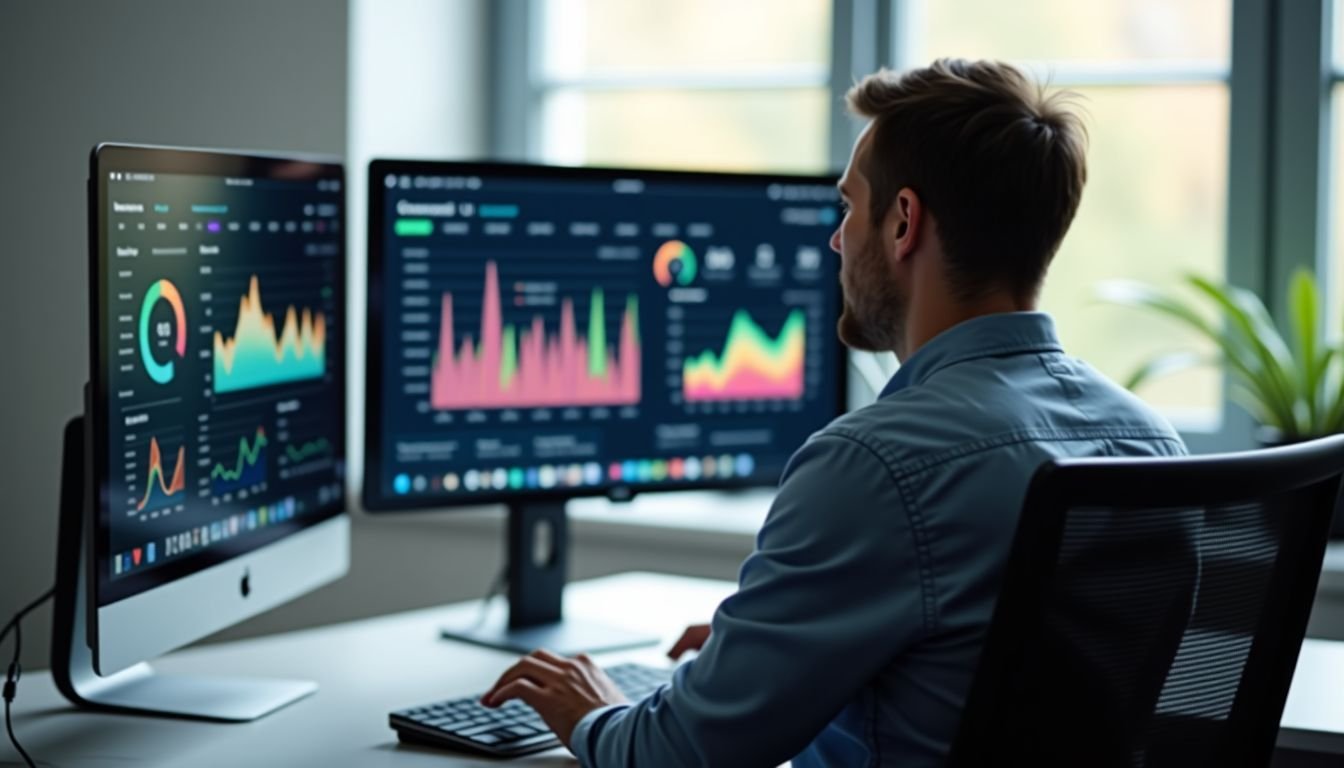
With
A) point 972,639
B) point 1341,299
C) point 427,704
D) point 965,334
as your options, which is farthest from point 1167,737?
point 1341,299

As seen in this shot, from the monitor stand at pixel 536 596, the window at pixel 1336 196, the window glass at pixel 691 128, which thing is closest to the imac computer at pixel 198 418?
the monitor stand at pixel 536 596

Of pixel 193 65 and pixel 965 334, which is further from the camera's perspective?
pixel 193 65

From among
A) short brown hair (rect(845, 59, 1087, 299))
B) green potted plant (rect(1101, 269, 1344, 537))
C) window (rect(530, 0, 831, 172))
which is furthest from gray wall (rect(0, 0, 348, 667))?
short brown hair (rect(845, 59, 1087, 299))

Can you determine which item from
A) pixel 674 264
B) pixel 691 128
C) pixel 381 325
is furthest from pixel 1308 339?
pixel 381 325

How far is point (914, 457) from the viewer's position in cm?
124

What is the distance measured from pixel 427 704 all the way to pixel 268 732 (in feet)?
0.52

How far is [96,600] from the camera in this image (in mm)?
1477

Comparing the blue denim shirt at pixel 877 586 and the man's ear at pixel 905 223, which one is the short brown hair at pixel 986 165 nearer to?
the man's ear at pixel 905 223

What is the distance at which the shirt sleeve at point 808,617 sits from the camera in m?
1.23

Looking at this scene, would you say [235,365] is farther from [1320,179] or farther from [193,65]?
[1320,179]

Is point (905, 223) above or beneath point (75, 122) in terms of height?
beneath

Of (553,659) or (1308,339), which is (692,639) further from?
(1308,339)

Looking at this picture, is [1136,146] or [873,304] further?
[1136,146]

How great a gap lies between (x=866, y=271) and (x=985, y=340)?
0.47 ft
